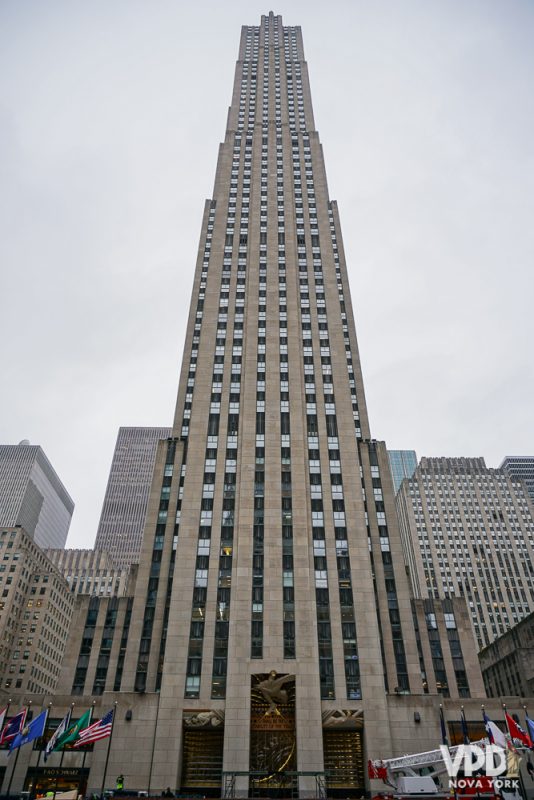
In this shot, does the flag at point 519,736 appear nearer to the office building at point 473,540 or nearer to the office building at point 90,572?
the office building at point 473,540

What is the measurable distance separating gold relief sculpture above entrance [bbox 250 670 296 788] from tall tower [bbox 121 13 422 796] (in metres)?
0.14

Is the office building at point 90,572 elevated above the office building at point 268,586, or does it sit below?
above

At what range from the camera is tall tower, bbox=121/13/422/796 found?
5984 cm

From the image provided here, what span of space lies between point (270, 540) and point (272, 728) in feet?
66.3

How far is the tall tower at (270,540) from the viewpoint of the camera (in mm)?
59844

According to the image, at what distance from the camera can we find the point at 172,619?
6556 centimetres

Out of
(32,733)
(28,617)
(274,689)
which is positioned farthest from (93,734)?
(28,617)

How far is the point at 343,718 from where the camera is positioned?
5941 centimetres

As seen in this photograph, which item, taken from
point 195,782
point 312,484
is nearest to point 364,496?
point 312,484

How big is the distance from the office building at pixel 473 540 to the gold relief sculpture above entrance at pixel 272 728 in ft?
300

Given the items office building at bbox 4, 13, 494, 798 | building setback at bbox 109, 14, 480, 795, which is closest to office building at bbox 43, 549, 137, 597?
office building at bbox 4, 13, 494, 798

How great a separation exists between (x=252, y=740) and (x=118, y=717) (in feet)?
46.6

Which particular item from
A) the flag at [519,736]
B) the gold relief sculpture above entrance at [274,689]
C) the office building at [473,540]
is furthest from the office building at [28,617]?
the flag at [519,736]

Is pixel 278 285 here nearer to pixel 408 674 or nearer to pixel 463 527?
pixel 408 674
